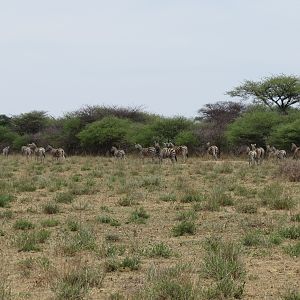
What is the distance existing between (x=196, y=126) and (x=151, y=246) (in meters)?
37.6

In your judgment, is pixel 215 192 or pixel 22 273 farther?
pixel 215 192

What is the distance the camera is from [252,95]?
4984cm

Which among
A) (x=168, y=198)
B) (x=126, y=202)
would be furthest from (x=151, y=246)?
(x=168, y=198)

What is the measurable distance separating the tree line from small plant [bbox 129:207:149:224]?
85.1 ft

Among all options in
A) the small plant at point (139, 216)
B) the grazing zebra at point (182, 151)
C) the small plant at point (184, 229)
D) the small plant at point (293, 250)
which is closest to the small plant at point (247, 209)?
the small plant at point (139, 216)

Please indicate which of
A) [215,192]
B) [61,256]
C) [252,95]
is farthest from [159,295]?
[252,95]

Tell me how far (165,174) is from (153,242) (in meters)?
15.0

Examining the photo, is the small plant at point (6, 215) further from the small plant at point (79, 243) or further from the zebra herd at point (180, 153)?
the zebra herd at point (180, 153)

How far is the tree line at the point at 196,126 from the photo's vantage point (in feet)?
130

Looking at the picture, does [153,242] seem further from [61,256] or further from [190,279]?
[190,279]

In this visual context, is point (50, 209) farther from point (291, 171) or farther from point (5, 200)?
point (291, 171)

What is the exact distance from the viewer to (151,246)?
864 cm

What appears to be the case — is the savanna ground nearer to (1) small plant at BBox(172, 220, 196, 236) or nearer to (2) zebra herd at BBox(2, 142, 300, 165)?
(1) small plant at BBox(172, 220, 196, 236)

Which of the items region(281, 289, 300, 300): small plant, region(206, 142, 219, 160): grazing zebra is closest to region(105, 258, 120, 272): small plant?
region(281, 289, 300, 300): small plant
